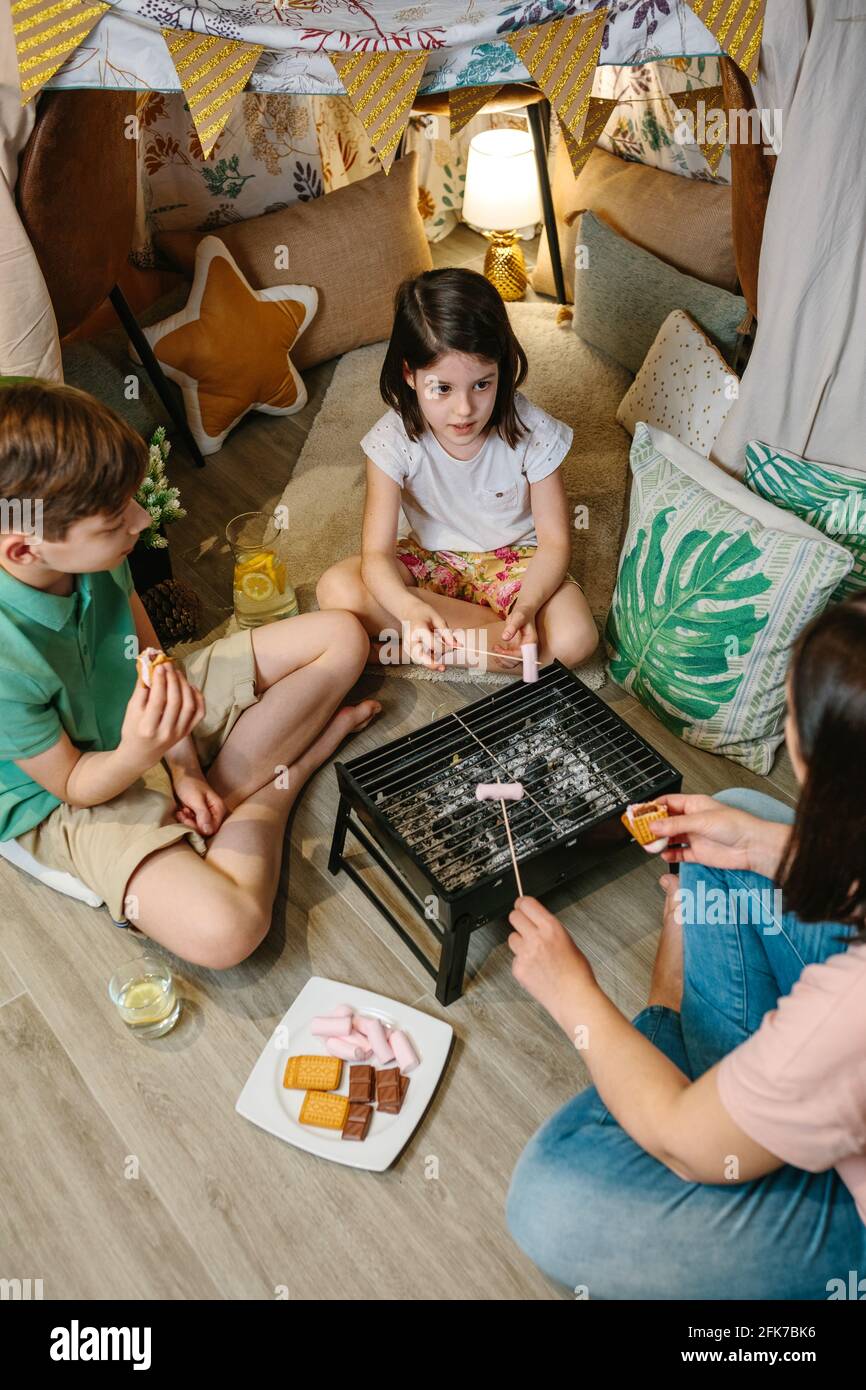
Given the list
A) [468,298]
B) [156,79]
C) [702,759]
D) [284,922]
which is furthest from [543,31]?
[284,922]

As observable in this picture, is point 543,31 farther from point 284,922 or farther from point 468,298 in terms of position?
point 284,922

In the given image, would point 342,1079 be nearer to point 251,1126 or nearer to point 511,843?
point 251,1126

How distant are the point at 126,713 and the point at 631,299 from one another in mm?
1662

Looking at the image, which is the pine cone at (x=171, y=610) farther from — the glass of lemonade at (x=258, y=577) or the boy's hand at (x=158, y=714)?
the boy's hand at (x=158, y=714)

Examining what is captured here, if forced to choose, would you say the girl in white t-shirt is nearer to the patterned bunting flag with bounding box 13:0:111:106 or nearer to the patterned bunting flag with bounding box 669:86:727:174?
the patterned bunting flag with bounding box 669:86:727:174

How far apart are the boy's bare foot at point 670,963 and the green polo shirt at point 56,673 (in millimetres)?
858

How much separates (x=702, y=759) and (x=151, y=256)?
1712 millimetres

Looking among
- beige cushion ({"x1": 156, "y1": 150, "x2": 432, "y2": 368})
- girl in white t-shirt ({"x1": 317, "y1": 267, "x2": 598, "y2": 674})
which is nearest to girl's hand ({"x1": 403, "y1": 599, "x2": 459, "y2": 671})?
girl in white t-shirt ({"x1": 317, "y1": 267, "x2": 598, "y2": 674})

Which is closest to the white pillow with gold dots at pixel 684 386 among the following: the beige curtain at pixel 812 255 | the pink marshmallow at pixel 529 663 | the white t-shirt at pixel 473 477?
the beige curtain at pixel 812 255

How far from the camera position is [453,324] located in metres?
1.75

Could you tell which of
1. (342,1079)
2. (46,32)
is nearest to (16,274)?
(46,32)

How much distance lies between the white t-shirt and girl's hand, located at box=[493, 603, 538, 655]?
8.3 inches

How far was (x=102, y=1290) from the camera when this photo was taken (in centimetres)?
140

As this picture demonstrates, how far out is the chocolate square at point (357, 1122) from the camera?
149 cm
